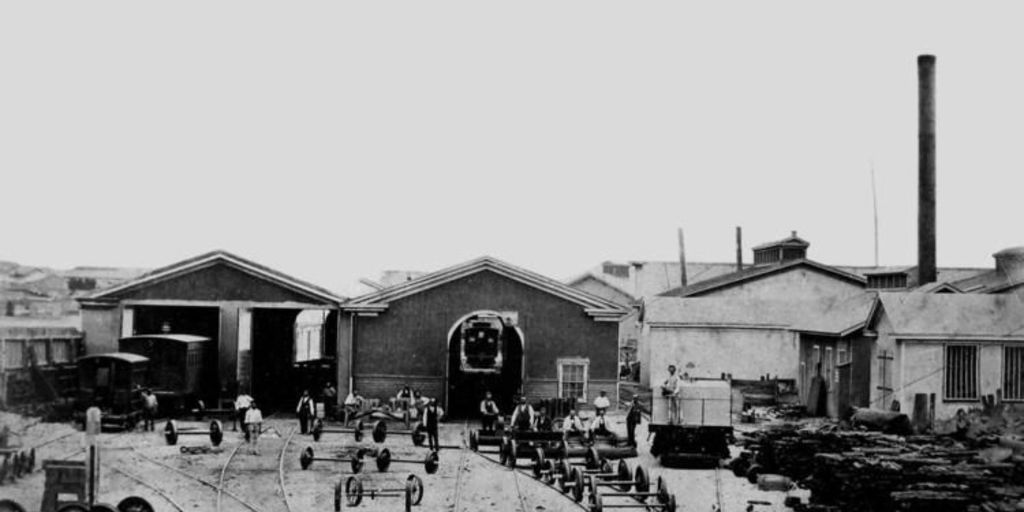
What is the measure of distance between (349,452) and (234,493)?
594cm

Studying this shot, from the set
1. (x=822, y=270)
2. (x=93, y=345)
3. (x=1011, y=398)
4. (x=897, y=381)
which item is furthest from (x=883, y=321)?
(x=93, y=345)

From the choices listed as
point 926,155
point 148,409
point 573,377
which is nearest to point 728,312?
point 573,377

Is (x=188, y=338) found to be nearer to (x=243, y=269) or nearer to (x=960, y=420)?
(x=243, y=269)

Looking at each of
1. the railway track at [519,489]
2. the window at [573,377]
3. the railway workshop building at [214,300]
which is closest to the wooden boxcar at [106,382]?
the railway workshop building at [214,300]

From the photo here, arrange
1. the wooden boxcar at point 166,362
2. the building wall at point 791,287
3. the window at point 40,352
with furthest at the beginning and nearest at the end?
the building wall at point 791,287 → the wooden boxcar at point 166,362 → the window at point 40,352

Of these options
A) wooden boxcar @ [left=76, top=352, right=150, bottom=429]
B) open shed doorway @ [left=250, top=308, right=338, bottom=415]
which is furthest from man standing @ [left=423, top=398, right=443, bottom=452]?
open shed doorway @ [left=250, top=308, right=338, bottom=415]

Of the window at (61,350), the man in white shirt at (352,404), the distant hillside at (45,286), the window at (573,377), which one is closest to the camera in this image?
the man in white shirt at (352,404)

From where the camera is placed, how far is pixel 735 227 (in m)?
63.0

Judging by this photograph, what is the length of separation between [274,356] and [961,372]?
89.9ft

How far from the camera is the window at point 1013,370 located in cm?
2698

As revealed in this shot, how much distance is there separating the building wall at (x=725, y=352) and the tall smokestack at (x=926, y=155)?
11934 mm

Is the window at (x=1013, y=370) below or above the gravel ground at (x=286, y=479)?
above

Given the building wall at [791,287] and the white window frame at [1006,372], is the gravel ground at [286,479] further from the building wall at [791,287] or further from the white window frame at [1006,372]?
the building wall at [791,287]

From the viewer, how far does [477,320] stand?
33375 millimetres
